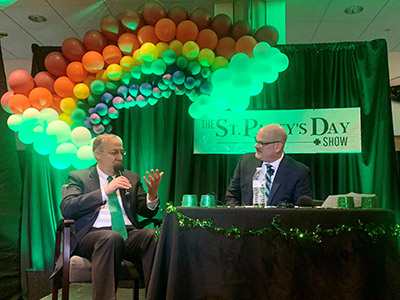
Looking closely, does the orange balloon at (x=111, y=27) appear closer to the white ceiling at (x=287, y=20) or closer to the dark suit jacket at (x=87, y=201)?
the white ceiling at (x=287, y=20)

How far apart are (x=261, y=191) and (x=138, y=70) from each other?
179cm

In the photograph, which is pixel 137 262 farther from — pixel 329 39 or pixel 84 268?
pixel 329 39

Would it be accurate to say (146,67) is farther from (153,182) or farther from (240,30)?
(153,182)

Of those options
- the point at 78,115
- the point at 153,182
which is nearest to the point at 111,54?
the point at 78,115

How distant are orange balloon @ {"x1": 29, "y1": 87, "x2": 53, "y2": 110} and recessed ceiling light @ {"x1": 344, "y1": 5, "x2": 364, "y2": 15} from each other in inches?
116

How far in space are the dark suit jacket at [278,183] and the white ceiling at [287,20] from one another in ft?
5.59

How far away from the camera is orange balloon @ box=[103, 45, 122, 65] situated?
11.5ft

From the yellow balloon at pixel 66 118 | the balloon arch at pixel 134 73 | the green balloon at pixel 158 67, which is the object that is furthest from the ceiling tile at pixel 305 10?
the yellow balloon at pixel 66 118

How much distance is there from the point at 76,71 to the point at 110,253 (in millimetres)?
1781

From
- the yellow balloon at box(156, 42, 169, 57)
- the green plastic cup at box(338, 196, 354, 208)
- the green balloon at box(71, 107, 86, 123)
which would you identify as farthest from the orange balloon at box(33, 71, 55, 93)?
the green plastic cup at box(338, 196, 354, 208)

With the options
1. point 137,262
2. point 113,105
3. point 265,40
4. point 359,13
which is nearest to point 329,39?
point 359,13

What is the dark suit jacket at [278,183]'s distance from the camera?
298cm

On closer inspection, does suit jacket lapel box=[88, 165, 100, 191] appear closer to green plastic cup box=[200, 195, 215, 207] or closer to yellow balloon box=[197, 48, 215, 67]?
green plastic cup box=[200, 195, 215, 207]

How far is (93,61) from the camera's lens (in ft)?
11.4
